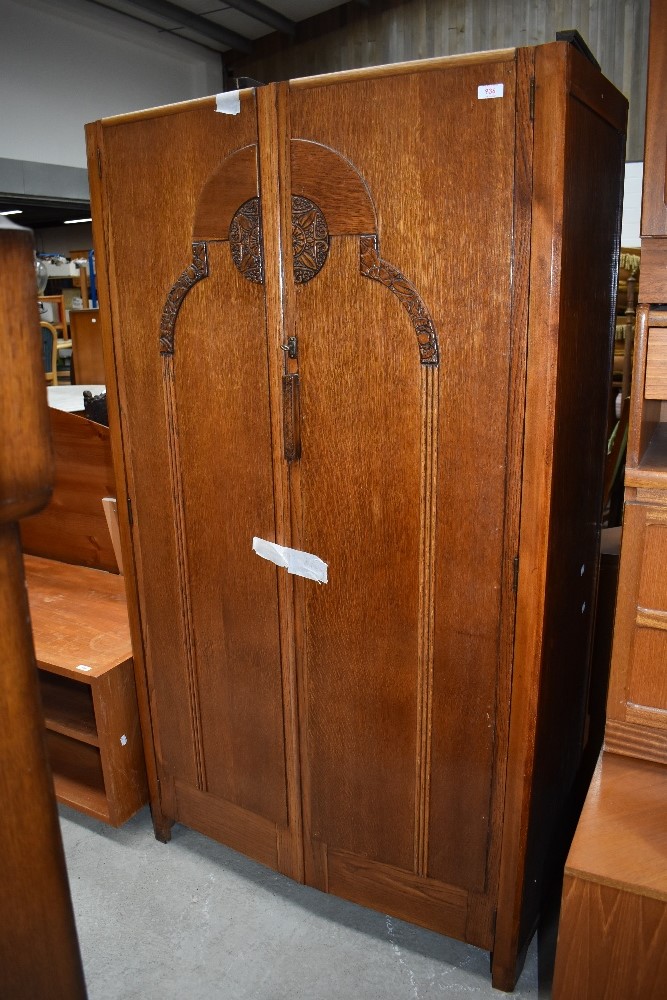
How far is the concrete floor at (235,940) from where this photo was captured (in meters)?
1.81

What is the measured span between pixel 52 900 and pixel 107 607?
7.60 ft

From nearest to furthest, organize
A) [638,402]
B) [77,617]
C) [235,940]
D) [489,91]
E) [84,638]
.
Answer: [489,91] < [638,402] < [235,940] < [84,638] < [77,617]

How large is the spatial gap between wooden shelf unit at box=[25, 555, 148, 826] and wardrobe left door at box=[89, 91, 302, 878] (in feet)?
0.48

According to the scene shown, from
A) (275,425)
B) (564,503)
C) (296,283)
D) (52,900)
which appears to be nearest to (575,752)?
(564,503)

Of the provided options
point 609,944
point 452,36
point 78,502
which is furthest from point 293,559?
point 452,36

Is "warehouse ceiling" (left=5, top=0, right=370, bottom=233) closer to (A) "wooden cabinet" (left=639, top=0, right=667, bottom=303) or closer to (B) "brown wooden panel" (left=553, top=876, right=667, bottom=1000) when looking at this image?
(A) "wooden cabinet" (left=639, top=0, right=667, bottom=303)

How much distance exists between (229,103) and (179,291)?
1.30 ft

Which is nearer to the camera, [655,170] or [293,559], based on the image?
[655,170]

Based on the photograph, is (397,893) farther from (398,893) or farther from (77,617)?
(77,617)

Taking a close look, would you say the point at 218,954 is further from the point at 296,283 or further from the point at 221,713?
the point at 296,283

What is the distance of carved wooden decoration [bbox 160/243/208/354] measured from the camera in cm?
169

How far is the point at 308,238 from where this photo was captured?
1.54 metres

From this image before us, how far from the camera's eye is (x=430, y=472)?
1552 mm

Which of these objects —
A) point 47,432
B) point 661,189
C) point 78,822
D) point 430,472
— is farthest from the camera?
point 78,822
